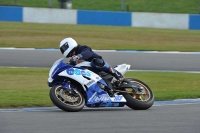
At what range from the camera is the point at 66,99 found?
27.9 ft

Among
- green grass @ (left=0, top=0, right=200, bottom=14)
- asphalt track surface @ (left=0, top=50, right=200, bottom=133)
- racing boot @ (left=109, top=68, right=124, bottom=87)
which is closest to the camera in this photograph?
asphalt track surface @ (left=0, top=50, right=200, bottom=133)

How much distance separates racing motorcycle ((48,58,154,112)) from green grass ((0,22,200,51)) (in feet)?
33.7

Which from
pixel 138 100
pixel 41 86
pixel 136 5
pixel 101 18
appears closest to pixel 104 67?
pixel 138 100

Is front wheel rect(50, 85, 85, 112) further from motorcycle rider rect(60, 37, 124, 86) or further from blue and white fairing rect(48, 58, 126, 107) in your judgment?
motorcycle rider rect(60, 37, 124, 86)

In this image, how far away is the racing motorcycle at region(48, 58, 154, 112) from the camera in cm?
859

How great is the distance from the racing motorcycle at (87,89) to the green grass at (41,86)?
0.95 m

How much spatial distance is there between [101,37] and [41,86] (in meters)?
10.8

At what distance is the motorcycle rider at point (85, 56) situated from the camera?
28.8ft

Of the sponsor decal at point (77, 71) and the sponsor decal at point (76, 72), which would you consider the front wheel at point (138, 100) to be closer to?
the sponsor decal at point (76, 72)

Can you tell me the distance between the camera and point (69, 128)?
6.99 metres

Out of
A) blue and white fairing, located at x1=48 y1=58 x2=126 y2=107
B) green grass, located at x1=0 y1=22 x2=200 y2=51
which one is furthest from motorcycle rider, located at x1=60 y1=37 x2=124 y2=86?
green grass, located at x1=0 y1=22 x2=200 y2=51

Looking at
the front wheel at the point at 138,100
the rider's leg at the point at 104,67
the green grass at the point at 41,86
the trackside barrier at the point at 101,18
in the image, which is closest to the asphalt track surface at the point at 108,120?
the front wheel at the point at 138,100

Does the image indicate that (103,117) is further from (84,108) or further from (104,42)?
(104,42)

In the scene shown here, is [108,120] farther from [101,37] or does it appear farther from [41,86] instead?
[101,37]
